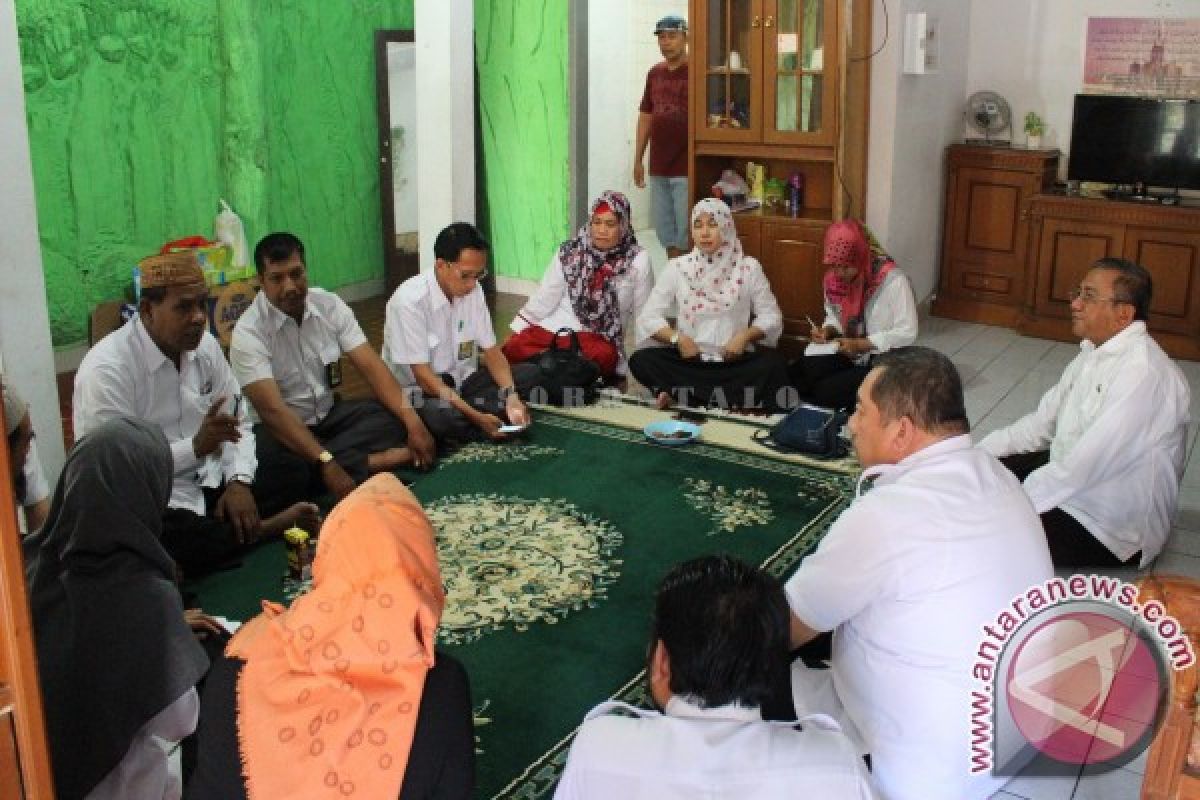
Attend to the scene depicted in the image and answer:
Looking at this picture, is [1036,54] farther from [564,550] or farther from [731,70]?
[564,550]

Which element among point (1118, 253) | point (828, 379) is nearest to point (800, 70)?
point (828, 379)

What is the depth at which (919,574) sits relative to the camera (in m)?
2.01

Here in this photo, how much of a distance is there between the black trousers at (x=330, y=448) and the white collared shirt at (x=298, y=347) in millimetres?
104

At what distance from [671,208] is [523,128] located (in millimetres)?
1176

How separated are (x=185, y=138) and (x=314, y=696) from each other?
17.9 ft

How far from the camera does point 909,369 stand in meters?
2.19

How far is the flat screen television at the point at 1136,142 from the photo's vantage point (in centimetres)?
607

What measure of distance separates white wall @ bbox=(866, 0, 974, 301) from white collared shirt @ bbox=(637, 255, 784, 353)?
115 centimetres

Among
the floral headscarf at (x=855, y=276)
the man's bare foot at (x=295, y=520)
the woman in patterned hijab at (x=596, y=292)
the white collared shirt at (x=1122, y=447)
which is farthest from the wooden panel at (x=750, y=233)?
the man's bare foot at (x=295, y=520)

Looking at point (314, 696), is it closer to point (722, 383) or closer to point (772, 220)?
point (722, 383)

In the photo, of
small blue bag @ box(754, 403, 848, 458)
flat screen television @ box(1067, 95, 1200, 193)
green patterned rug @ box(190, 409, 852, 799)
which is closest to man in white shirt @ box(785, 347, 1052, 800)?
green patterned rug @ box(190, 409, 852, 799)

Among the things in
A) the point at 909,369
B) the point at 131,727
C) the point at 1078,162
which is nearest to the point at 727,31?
the point at 1078,162

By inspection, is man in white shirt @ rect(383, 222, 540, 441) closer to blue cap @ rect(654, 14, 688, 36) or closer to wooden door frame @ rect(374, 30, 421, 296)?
wooden door frame @ rect(374, 30, 421, 296)

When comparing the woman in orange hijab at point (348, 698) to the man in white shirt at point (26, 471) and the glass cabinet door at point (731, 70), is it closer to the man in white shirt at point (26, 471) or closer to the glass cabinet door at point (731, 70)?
the man in white shirt at point (26, 471)
